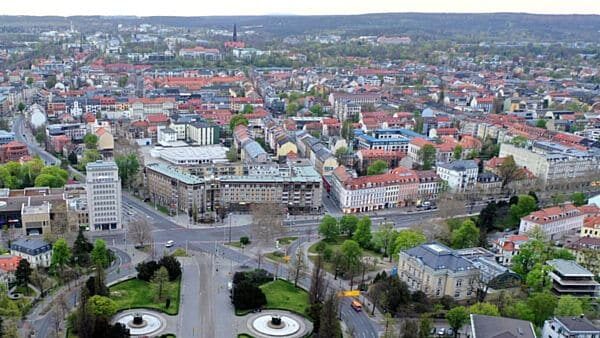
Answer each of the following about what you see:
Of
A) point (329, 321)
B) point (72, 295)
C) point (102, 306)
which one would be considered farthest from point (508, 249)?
point (72, 295)

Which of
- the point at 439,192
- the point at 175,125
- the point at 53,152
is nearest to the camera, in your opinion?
the point at 439,192

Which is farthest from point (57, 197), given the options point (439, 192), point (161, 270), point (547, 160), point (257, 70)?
point (257, 70)

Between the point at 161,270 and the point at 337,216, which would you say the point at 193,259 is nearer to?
the point at 161,270

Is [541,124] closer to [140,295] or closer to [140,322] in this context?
[140,295]

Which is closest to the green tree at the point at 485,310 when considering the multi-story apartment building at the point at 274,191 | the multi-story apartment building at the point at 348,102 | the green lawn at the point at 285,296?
the green lawn at the point at 285,296

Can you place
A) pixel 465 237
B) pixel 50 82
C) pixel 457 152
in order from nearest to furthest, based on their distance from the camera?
pixel 465 237 → pixel 457 152 → pixel 50 82
